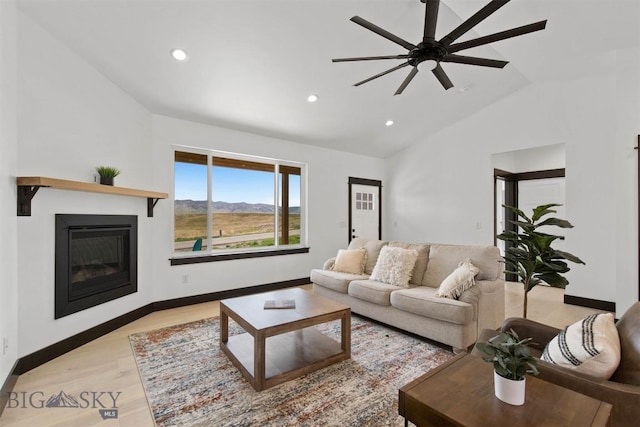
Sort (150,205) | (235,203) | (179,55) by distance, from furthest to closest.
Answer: (235,203) < (150,205) < (179,55)

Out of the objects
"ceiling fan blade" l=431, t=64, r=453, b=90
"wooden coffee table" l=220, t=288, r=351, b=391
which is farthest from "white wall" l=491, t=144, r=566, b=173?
"wooden coffee table" l=220, t=288, r=351, b=391

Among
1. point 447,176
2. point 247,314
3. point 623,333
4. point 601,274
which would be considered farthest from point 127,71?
point 601,274

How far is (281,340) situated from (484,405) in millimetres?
2029

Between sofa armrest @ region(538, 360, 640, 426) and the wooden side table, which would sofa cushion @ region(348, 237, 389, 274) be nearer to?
the wooden side table

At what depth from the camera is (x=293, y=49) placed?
312cm

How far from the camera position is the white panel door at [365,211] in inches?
248

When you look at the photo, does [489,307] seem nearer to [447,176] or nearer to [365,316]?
[365,316]

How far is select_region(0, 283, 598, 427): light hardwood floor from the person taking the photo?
75.4 inches

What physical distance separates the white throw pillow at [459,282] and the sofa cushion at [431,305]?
7 cm

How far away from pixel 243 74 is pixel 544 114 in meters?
4.46

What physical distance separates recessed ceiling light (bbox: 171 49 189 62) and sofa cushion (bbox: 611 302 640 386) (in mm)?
3849

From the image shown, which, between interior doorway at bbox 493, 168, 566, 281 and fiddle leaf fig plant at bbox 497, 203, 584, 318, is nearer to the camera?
fiddle leaf fig plant at bbox 497, 203, 584, 318

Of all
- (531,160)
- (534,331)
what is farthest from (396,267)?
(531,160)

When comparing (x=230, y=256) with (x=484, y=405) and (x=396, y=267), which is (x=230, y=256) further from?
(x=484, y=405)
